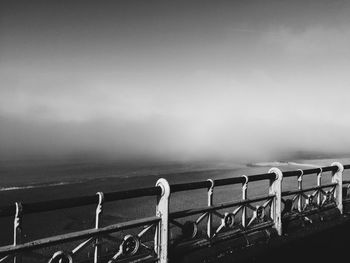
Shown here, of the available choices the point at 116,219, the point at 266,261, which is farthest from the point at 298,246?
the point at 116,219

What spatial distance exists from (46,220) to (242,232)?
49.6ft

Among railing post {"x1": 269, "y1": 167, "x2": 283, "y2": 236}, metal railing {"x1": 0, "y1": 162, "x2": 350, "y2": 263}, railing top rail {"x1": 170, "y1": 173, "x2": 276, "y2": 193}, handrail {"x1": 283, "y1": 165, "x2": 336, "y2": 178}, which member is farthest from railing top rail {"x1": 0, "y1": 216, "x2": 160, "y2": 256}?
handrail {"x1": 283, "y1": 165, "x2": 336, "y2": 178}

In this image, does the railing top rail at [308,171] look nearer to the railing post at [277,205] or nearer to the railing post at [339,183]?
the railing post at [339,183]

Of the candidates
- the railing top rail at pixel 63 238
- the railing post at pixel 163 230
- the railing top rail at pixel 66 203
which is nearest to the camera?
the railing top rail at pixel 63 238

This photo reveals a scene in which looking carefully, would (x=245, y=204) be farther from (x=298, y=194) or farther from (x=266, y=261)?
(x=298, y=194)

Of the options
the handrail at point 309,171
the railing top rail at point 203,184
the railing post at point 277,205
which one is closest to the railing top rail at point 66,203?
the railing top rail at point 203,184

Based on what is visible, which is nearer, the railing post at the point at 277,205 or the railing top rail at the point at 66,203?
the railing top rail at the point at 66,203

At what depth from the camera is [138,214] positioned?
1927 cm

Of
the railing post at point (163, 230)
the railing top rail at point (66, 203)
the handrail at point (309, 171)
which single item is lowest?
the railing post at point (163, 230)

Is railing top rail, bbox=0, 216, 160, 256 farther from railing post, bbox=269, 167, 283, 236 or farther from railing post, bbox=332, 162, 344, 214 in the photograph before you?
railing post, bbox=332, 162, 344, 214

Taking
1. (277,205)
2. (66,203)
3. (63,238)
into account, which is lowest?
(277,205)

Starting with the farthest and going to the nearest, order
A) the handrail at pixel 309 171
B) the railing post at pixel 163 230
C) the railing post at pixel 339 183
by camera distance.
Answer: the railing post at pixel 339 183
the handrail at pixel 309 171
the railing post at pixel 163 230

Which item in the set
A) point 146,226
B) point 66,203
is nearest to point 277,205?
point 146,226

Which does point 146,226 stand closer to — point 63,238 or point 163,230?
point 163,230
